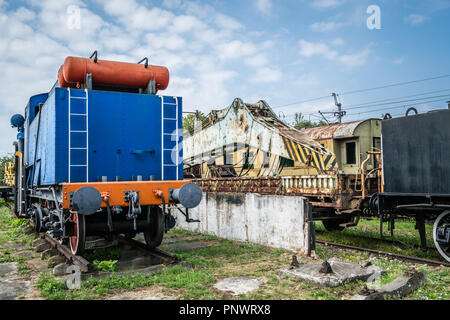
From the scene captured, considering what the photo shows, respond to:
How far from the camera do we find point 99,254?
7.16 m

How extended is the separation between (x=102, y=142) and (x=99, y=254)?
223 centimetres

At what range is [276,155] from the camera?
8.45 metres

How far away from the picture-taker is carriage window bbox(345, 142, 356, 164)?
13.4 m

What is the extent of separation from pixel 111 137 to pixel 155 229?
195 centimetres

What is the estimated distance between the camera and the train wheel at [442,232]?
6.45 m

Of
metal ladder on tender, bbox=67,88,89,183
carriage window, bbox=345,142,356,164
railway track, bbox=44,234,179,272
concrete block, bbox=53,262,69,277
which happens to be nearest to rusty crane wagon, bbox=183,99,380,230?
railway track, bbox=44,234,179,272

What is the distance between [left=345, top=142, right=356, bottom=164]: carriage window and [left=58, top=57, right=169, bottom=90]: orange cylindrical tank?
8593 millimetres

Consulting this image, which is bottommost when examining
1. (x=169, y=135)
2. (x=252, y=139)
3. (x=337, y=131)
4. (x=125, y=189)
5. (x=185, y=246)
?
(x=185, y=246)

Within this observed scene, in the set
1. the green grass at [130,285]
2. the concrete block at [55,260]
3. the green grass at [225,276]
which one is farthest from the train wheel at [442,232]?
the concrete block at [55,260]

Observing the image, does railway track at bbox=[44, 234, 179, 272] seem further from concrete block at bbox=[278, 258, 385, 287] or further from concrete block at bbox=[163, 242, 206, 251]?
concrete block at bbox=[278, 258, 385, 287]

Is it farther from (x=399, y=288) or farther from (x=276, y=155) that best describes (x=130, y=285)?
(x=276, y=155)

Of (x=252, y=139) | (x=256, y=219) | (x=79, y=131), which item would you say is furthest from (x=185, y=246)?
(x=79, y=131)

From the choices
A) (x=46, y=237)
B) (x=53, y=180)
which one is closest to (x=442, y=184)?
(x=53, y=180)
